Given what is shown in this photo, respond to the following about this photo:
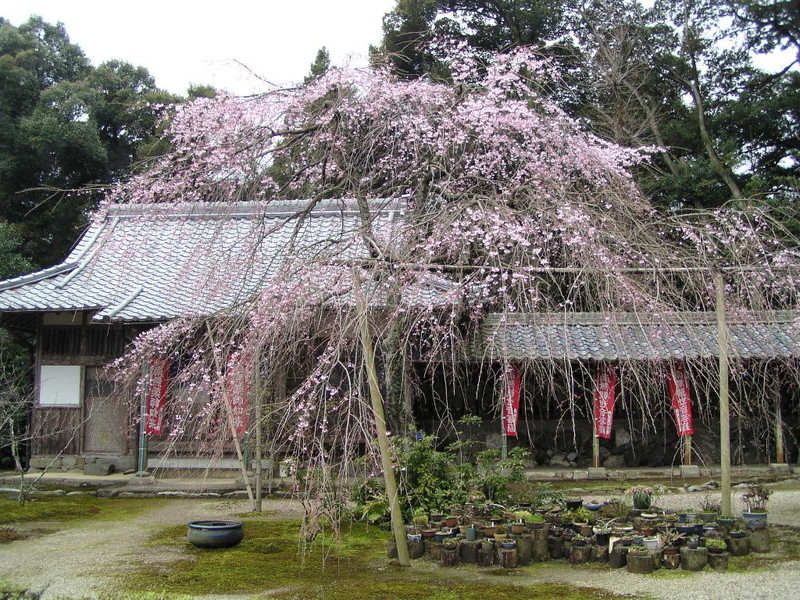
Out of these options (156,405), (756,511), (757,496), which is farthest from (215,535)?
(757,496)

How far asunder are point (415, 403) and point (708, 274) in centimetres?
646

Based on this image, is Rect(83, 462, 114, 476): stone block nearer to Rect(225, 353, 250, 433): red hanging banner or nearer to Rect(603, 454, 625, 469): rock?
Rect(225, 353, 250, 433): red hanging banner

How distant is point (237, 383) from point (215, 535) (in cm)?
165

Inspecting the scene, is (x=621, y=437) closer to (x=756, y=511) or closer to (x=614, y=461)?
(x=614, y=461)

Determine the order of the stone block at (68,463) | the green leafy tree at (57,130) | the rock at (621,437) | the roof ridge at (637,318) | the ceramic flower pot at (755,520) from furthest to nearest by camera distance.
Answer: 1. the green leafy tree at (57,130)
2. the rock at (621,437)
3. the stone block at (68,463)
4. the ceramic flower pot at (755,520)
5. the roof ridge at (637,318)

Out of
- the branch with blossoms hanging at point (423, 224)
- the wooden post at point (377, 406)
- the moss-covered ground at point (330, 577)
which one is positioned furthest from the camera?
the branch with blossoms hanging at point (423, 224)

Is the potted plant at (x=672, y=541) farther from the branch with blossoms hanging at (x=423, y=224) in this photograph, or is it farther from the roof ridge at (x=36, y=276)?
the roof ridge at (x=36, y=276)

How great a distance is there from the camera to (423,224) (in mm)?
7062

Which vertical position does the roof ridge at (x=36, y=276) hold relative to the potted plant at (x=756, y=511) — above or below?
above

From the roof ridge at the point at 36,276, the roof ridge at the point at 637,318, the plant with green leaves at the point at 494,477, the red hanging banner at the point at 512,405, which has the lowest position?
the plant with green leaves at the point at 494,477

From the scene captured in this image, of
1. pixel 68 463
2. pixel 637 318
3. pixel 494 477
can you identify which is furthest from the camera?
pixel 68 463

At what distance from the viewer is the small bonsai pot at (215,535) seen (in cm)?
739

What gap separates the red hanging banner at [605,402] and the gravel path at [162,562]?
1.67 metres

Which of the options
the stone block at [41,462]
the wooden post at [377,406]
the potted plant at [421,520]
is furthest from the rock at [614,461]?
the stone block at [41,462]
